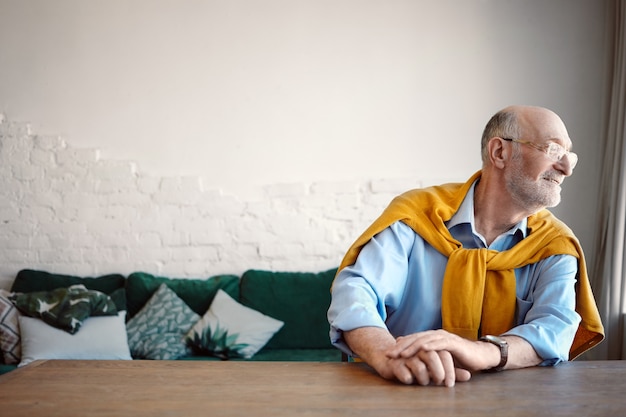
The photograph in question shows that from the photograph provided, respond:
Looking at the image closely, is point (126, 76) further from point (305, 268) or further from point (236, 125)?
point (305, 268)

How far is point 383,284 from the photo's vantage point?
1956 mm

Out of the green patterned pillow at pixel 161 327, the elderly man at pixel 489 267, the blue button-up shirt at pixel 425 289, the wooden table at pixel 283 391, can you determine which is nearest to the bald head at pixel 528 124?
the elderly man at pixel 489 267

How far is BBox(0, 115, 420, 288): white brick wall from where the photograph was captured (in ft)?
14.3

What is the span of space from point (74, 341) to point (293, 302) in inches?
49.7

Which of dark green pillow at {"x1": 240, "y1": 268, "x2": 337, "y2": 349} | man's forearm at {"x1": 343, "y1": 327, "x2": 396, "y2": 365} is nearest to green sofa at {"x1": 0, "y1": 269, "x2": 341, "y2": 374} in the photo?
dark green pillow at {"x1": 240, "y1": 268, "x2": 337, "y2": 349}

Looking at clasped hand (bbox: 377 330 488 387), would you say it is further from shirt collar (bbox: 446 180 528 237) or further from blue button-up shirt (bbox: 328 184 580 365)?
shirt collar (bbox: 446 180 528 237)

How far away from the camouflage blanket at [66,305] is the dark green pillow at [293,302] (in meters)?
0.84

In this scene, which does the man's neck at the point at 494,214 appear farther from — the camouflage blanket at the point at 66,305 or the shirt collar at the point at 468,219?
the camouflage blanket at the point at 66,305

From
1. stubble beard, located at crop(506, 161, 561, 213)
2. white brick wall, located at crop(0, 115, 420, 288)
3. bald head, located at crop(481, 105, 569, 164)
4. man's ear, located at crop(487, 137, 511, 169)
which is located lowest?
white brick wall, located at crop(0, 115, 420, 288)

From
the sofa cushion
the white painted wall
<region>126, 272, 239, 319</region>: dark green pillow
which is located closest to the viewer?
the sofa cushion

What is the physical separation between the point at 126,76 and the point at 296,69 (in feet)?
3.71

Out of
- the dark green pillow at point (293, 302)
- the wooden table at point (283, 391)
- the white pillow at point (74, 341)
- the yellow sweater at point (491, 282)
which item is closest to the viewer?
the wooden table at point (283, 391)

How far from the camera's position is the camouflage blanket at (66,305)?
12.1 feet

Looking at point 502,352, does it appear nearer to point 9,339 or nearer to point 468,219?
point 468,219
